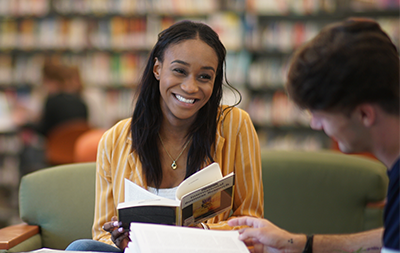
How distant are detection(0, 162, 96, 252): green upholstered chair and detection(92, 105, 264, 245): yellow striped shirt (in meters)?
0.36

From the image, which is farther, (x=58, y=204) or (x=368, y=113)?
(x=58, y=204)

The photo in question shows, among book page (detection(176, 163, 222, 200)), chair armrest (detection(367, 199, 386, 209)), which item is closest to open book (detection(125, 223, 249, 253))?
book page (detection(176, 163, 222, 200))

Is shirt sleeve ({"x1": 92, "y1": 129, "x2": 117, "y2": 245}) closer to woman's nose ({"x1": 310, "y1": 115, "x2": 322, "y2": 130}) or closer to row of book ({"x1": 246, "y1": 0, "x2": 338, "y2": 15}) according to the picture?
woman's nose ({"x1": 310, "y1": 115, "x2": 322, "y2": 130})

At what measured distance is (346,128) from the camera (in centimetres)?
85

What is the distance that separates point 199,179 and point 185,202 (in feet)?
0.34

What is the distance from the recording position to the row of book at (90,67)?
182 inches

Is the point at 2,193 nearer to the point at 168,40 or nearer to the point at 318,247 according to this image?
the point at 168,40

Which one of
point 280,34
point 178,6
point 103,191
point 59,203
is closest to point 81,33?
point 178,6

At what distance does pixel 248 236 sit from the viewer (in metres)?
1.08

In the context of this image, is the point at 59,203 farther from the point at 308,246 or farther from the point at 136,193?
the point at 308,246

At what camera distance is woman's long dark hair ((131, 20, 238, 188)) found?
1511 mm

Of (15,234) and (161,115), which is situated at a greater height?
(161,115)

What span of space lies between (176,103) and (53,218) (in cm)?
85

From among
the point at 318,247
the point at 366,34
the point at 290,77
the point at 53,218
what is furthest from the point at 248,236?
the point at 53,218
